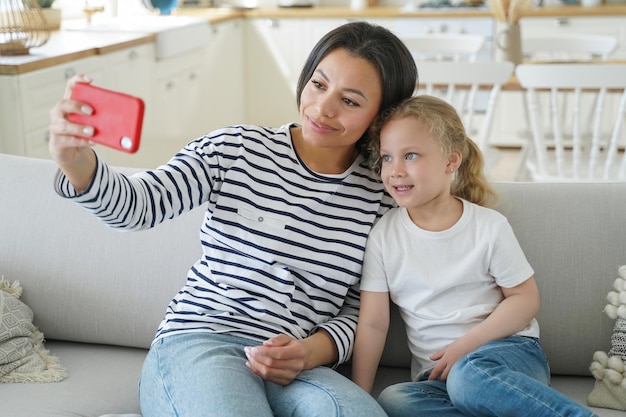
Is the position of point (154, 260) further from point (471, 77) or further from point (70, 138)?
point (471, 77)

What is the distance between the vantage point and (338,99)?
156 cm

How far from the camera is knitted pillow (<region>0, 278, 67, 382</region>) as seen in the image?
1646 mm

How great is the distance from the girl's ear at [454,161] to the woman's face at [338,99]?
0.19m

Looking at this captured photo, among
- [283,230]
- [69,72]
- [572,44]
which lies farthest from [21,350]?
[572,44]

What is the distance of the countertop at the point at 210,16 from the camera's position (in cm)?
310

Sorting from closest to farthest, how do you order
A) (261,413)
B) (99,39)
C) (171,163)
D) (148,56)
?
(261,413) < (171,163) < (99,39) < (148,56)

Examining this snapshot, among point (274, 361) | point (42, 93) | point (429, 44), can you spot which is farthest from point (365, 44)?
point (429, 44)

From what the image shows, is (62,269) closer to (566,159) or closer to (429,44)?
(566,159)

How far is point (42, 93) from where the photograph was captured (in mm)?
2980

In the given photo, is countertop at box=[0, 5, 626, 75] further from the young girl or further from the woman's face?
the young girl

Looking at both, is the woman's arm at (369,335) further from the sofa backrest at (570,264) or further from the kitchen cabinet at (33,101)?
the kitchen cabinet at (33,101)

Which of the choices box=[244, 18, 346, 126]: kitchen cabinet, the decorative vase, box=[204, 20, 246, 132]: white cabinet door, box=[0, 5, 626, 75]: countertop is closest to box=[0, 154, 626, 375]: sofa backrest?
box=[0, 5, 626, 75]: countertop

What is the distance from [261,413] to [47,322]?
691mm

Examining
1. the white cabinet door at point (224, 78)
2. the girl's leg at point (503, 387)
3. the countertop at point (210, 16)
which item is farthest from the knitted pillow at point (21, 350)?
the white cabinet door at point (224, 78)
